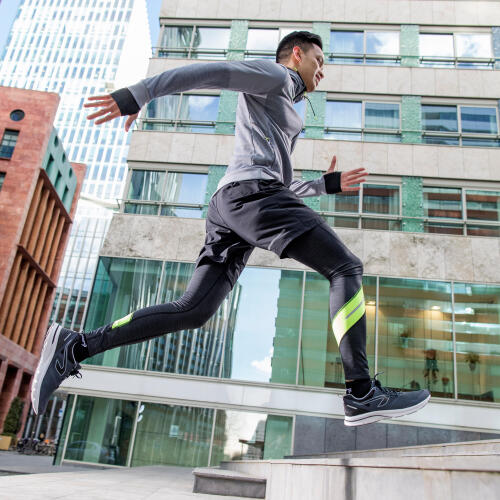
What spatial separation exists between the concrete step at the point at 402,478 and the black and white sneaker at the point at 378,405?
7.1 inches

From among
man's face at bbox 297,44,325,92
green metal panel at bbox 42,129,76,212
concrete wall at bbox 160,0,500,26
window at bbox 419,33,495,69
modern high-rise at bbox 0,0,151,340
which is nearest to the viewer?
man's face at bbox 297,44,325,92

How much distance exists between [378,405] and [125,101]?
1.77 metres

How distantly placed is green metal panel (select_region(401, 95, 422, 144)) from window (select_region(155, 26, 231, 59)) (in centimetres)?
562

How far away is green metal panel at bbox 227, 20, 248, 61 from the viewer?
15.7 meters

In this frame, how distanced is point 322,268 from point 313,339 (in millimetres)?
9962

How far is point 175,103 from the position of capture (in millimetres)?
15031

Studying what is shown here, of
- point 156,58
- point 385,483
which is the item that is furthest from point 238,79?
point 156,58

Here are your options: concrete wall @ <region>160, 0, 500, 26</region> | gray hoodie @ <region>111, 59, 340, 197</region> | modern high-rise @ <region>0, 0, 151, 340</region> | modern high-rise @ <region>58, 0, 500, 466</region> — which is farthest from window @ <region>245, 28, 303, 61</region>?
modern high-rise @ <region>0, 0, 151, 340</region>

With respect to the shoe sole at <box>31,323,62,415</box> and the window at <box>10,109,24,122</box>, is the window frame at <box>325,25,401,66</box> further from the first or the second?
the window at <box>10,109,24,122</box>

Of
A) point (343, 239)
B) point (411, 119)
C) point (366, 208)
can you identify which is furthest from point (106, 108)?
point (411, 119)

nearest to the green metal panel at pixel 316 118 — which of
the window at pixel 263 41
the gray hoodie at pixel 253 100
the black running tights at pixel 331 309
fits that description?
the window at pixel 263 41

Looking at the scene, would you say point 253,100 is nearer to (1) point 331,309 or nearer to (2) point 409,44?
(1) point 331,309

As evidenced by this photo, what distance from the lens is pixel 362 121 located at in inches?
572

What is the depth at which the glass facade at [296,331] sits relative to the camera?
38.3ft
